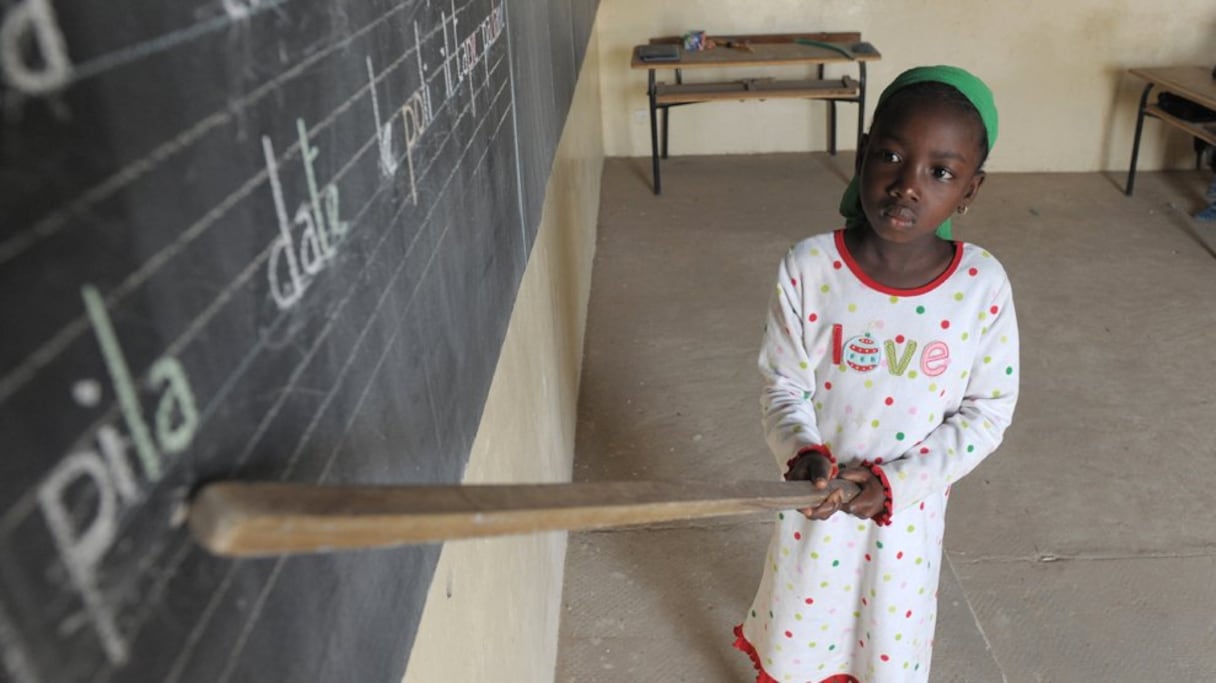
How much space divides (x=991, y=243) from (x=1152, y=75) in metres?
1.43

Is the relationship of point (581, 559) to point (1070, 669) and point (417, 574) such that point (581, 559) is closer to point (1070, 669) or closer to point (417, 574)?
point (1070, 669)

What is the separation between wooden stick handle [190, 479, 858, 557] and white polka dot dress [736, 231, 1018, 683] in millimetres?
856

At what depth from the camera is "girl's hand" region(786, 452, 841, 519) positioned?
121 centimetres

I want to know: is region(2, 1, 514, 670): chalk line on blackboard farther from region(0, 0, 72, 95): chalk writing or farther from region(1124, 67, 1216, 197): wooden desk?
region(1124, 67, 1216, 197): wooden desk

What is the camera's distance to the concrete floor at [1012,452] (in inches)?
78.7

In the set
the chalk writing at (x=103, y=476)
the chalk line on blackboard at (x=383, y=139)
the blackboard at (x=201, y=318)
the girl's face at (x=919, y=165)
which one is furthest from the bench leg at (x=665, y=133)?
the chalk writing at (x=103, y=476)

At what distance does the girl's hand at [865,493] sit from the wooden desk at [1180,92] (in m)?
3.80

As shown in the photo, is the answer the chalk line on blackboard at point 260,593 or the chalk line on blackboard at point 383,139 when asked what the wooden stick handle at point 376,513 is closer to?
the chalk line on blackboard at point 260,593

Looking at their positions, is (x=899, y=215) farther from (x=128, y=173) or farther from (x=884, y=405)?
(x=128, y=173)

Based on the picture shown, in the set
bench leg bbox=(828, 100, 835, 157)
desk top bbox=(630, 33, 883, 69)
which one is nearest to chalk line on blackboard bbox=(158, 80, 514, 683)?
desk top bbox=(630, 33, 883, 69)

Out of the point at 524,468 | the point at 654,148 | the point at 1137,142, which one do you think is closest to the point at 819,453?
the point at 524,468

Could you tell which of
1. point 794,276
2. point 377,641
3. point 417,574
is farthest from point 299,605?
point 794,276

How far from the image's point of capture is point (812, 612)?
5.08 feet

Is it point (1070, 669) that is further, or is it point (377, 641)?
point (1070, 669)
